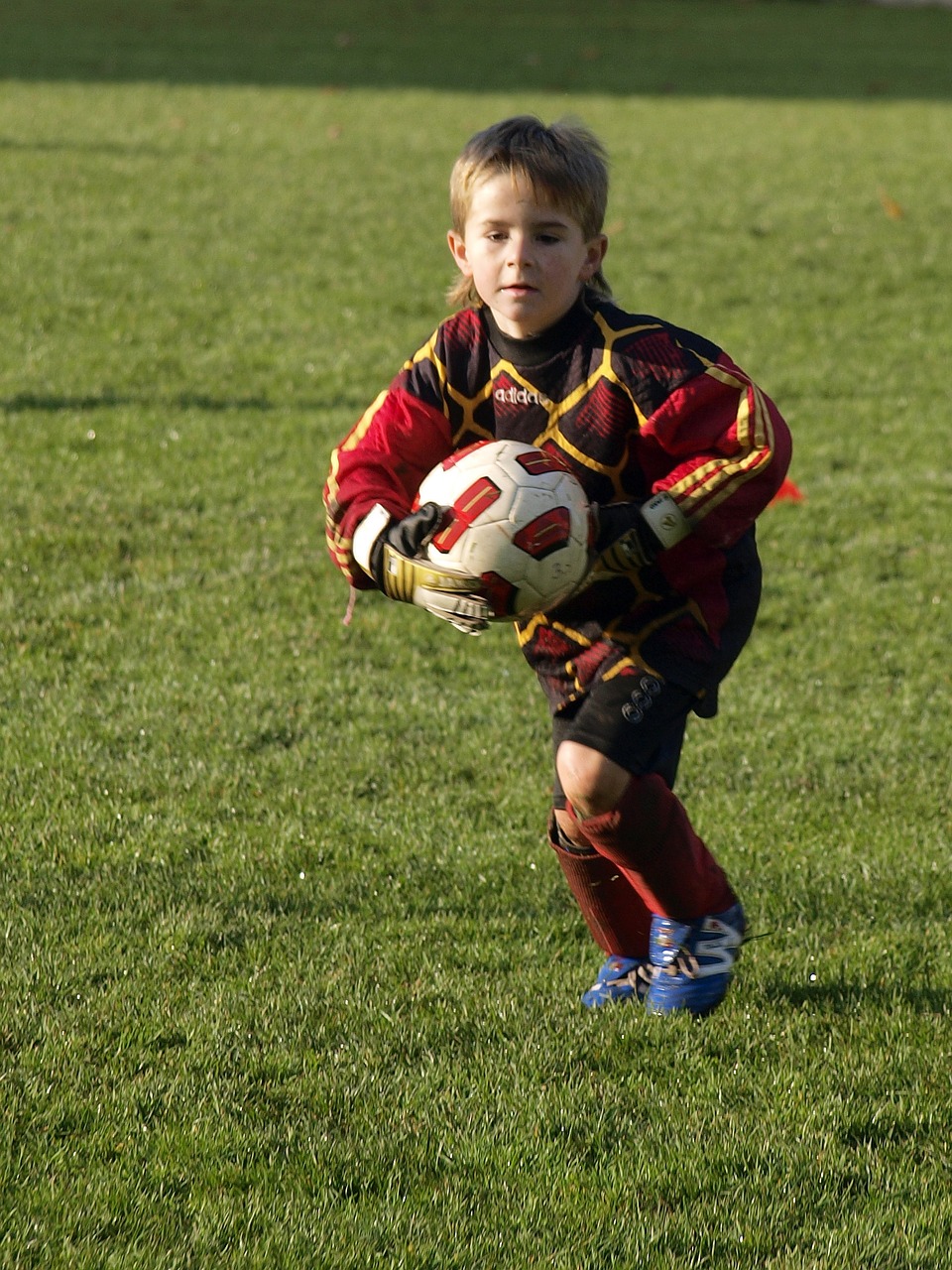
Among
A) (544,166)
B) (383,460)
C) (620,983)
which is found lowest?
(620,983)

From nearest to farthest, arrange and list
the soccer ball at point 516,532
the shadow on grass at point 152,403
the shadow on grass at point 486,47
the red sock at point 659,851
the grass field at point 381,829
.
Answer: the grass field at point 381,829
the soccer ball at point 516,532
the red sock at point 659,851
the shadow on grass at point 152,403
the shadow on grass at point 486,47

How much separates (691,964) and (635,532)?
1.07m

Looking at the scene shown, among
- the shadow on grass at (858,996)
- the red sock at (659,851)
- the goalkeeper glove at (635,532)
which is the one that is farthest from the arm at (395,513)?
the shadow on grass at (858,996)

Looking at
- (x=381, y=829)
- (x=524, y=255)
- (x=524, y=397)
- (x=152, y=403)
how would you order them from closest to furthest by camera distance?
(x=524, y=255) → (x=524, y=397) → (x=381, y=829) → (x=152, y=403)

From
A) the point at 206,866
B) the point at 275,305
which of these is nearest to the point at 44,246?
the point at 275,305

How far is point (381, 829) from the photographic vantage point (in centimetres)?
467

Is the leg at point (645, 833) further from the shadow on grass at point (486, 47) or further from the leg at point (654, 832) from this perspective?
the shadow on grass at point (486, 47)

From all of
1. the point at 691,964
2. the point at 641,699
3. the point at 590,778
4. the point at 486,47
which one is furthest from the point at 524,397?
the point at 486,47

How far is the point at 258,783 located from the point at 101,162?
1042cm

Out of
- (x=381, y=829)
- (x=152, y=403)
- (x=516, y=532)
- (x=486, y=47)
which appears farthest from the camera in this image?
(x=486, y=47)

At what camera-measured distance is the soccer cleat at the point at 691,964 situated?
377 cm

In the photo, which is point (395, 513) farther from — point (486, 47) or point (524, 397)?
point (486, 47)

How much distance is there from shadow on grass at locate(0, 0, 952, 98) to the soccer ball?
1700 centimetres

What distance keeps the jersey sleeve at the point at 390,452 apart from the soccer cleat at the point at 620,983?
1.10 m
